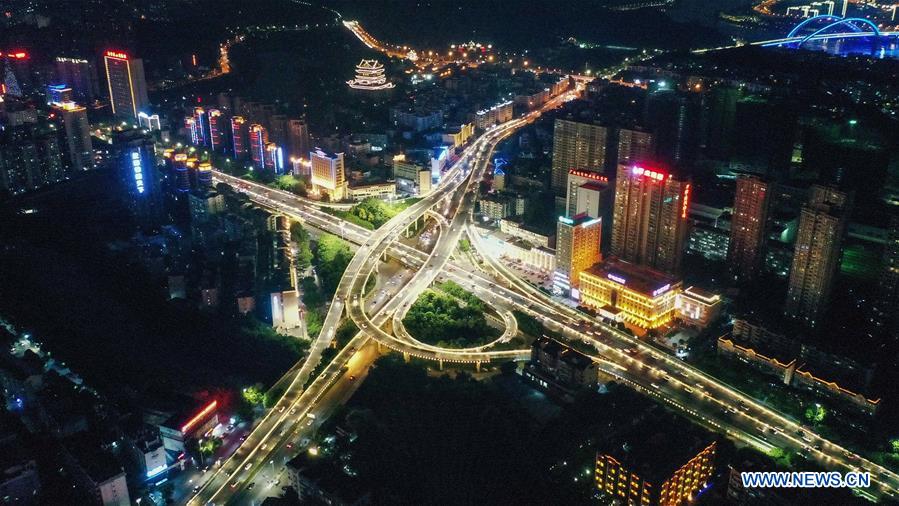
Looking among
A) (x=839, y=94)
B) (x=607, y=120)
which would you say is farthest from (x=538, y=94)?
(x=839, y=94)

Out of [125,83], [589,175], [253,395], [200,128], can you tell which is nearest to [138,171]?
[200,128]

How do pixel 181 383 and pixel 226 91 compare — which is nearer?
pixel 181 383

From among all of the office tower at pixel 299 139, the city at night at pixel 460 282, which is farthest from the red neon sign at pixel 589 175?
the office tower at pixel 299 139

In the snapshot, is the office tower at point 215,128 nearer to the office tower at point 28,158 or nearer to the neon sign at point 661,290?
the office tower at point 28,158

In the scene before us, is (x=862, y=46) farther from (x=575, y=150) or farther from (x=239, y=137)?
(x=239, y=137)

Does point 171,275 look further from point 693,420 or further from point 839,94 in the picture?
point 839,94
